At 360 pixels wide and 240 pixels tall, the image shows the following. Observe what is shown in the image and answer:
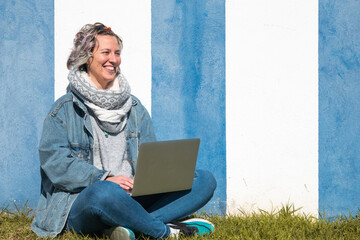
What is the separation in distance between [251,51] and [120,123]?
1193mm

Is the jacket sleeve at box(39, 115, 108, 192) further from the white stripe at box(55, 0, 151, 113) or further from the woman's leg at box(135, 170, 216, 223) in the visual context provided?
the white stripe at box(55, 0, 151, 113)

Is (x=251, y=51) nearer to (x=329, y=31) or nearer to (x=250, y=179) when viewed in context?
(x=329, y=31)

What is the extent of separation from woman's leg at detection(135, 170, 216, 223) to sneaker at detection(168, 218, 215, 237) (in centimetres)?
6

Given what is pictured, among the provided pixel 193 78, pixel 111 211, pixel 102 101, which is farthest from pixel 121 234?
pixel 193 78

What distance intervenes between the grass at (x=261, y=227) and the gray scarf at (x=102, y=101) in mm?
730

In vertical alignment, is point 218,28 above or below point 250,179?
above

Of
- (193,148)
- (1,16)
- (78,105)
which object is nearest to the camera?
(193,148)

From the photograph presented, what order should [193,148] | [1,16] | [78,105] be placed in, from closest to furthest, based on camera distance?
[193,148]
[78,105]
[1,16]

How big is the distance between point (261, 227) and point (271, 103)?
1054mm

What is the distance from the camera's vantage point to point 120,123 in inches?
128

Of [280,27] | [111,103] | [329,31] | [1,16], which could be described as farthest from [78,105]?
[329,31]

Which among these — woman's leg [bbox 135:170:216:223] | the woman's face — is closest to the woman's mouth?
the woman's face

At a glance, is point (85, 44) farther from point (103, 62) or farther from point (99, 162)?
point (99, 162)

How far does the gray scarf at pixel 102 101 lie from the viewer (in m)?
3.09
